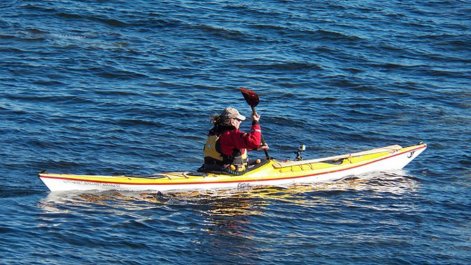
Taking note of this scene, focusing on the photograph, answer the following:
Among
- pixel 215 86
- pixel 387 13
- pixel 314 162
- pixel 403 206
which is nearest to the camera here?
pixel 403 206

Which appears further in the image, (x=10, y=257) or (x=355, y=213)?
(x=355, y=213)

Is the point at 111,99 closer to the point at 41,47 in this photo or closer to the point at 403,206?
the point at 41,47

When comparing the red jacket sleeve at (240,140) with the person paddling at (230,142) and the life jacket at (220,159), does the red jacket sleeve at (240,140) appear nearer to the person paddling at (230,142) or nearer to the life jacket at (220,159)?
the person paddling at (230,142)

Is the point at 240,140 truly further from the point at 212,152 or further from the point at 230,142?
the point at 212,152

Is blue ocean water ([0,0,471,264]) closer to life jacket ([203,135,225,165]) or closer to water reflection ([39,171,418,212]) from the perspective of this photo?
water reflection ([39,171,418,212])

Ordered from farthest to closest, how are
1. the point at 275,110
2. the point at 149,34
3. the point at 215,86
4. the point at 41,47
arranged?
the point at 149,34 → the point at 41,47 → the point at 215,86 → the point at 275,110

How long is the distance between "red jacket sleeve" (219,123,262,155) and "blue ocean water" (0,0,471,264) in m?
0.69

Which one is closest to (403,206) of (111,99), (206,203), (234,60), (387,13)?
(206,203)

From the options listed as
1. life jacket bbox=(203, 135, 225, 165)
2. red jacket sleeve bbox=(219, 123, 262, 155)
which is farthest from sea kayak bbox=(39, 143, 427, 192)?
red jacket sleeve bbox=(219, 123, 262, 155)

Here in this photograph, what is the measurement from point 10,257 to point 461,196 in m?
7.03

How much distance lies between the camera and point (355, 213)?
15.4 metres

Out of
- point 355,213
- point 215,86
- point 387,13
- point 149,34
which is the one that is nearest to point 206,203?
point 355,213

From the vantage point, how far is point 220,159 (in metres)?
15.9

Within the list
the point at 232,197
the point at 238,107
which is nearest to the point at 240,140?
the point at 232,197
